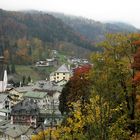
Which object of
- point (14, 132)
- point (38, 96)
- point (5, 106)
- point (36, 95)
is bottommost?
point (5, 106)

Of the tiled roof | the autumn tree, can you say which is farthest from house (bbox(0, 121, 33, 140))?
the tiled roof

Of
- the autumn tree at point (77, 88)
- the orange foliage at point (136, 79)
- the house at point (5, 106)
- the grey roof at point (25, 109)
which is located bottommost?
the house at point (5, 106)

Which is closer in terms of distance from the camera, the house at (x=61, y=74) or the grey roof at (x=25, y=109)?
the grey roof at (x=25, y=109)

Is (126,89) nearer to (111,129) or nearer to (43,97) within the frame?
(111,129)

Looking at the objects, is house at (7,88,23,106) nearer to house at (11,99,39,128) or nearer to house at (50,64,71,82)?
house at (11,99,39,128)

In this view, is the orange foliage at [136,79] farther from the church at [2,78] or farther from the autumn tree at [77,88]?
the church at [2,78]

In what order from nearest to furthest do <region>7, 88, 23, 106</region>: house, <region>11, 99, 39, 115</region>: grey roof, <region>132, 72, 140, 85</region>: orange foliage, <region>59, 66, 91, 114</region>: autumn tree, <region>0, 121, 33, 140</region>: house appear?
<region>132, 72, 140, 85</region>: orange foliage → <region>59, 66, 91, 114</region>: autumn tree → <region>0, 121, 33, 140</region>: house → <region>11, 99, 39, 115</region>: grey roof → <region>7, 88, 23, 106</region>: house

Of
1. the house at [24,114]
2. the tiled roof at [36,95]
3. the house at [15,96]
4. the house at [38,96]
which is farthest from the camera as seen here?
the house at [15,96]

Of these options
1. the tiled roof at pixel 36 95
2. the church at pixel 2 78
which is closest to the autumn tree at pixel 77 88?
the tiled roof at pixel 36 95

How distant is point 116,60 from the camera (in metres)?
34.3

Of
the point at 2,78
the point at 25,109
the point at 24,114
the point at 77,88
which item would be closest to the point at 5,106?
the point at 25,109

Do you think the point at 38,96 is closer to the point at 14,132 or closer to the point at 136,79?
the point at 14,132

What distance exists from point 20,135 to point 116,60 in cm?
2968

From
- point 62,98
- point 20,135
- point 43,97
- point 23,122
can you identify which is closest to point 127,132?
point 62,98
